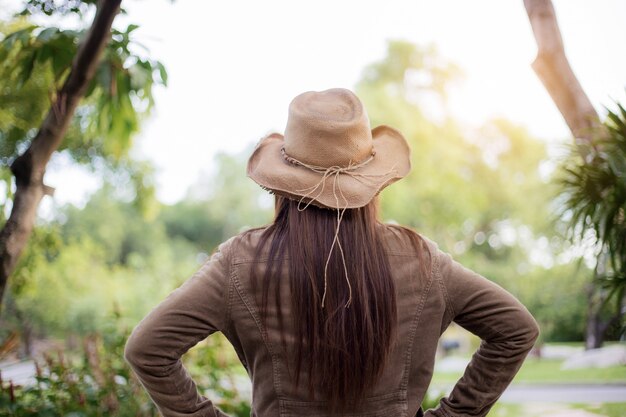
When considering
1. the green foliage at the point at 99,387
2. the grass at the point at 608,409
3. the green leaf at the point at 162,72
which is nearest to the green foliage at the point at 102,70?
the green leaf at the point at 162,72

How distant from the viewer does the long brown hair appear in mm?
1249

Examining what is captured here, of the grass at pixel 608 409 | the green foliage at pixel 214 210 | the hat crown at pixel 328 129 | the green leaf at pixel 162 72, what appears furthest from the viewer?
the green foliage at pixel 214 210

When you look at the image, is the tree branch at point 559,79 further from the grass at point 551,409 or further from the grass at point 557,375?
the grass at point 557,375

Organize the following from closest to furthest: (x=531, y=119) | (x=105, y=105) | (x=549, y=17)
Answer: (x=549, y=17) < (x=105, y=105) < (x=531, y=119)

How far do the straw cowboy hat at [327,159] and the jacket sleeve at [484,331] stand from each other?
0.72ft

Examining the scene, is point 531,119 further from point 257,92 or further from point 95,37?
point 95,37

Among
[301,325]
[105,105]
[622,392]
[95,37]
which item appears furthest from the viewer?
[622,392]

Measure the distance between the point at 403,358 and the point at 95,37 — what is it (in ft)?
6.08

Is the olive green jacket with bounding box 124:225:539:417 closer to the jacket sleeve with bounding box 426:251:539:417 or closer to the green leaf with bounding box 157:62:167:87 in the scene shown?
the jacket sleeve with bounding box 426:251:539:417

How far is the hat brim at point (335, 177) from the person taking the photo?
51.0 inches

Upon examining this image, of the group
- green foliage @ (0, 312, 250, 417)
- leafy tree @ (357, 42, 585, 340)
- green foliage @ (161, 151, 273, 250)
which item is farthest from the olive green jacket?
green foliage @ (161, 151, 273, 250)

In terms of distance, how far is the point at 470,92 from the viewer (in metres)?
23.0

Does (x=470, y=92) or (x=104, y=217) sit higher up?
(x=470, y=92)

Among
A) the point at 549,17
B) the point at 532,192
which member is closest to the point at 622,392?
the point at 549,17
